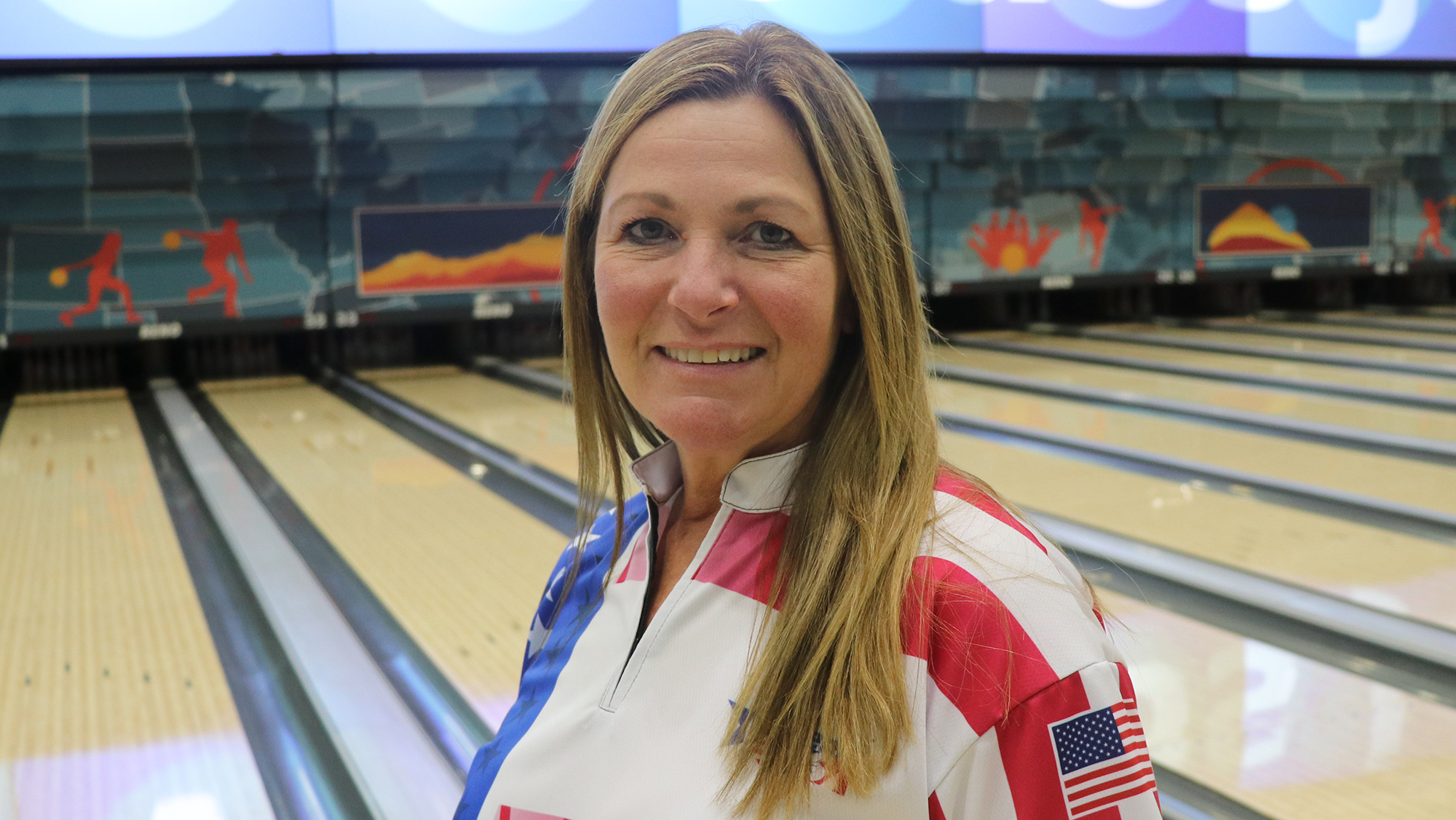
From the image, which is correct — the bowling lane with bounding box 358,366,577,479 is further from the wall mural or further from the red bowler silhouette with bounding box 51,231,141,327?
the red bowler silhouette with bounding box 51,231,141,327

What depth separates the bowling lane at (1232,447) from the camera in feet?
9.26

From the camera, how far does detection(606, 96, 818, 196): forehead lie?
69cm

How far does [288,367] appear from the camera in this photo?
Result: 5.43 m

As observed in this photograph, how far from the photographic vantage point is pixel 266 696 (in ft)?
5.97

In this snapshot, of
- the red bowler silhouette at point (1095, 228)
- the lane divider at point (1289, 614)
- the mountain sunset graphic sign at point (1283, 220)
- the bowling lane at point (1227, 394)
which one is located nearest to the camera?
the lane divider at point (1289, 614)

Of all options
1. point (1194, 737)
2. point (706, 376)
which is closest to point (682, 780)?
point (706, 376)

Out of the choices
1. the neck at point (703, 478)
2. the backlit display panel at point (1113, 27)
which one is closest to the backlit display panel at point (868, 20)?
the backlit display panel at point (1113, 27)

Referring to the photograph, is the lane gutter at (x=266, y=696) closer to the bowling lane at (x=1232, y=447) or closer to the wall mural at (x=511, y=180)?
the bowling lane at (x=1232, y=447)

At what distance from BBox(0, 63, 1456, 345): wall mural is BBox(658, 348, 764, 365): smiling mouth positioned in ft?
15.4

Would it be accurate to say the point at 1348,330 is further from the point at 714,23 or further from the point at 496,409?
the point at 496,409

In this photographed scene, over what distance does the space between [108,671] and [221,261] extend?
343 centimetres

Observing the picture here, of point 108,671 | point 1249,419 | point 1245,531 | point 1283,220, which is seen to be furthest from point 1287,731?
point 1283,220

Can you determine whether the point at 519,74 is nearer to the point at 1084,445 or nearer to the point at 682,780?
the point at 1084,445

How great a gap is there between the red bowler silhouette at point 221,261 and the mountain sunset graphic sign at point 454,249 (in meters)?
0.47
